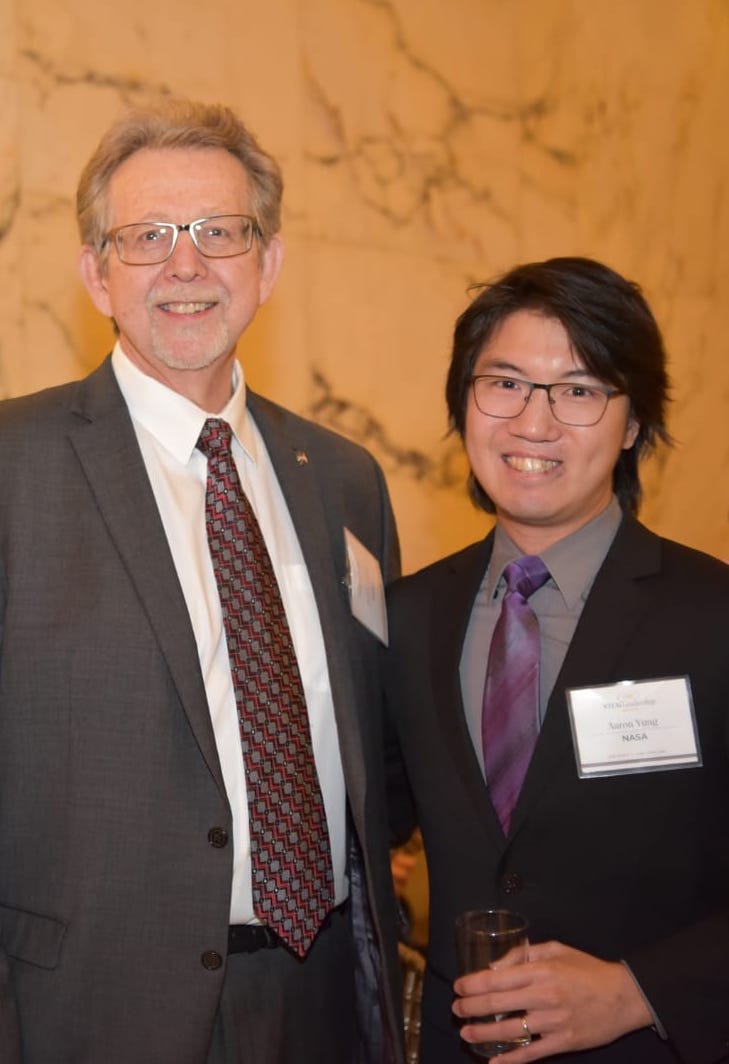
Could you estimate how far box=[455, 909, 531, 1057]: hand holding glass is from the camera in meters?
2.02

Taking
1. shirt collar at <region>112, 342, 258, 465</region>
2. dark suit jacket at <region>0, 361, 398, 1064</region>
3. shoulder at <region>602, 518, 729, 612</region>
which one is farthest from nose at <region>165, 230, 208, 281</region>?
shoulder at <region>602, 518, 729, 612</region>

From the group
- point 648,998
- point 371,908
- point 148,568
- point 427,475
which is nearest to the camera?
point 648,998

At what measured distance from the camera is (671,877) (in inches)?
87.0

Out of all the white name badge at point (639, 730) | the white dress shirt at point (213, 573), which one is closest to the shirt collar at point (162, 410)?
the white dress shirt at point (213, 573)

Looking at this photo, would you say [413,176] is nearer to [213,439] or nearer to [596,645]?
[213,439]

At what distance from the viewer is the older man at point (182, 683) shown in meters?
2.19

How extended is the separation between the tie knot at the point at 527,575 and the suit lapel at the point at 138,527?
22.9 inches

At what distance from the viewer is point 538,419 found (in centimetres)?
239

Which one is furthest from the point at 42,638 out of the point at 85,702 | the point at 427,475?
the point at 427,475

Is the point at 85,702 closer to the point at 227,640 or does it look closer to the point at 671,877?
the point at 227,640

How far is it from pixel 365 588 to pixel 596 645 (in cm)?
52

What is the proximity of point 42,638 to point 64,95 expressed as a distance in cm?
182

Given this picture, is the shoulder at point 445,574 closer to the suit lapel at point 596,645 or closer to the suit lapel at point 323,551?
the suit lapel at point 323,551

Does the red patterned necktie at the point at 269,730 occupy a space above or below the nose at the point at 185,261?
below
